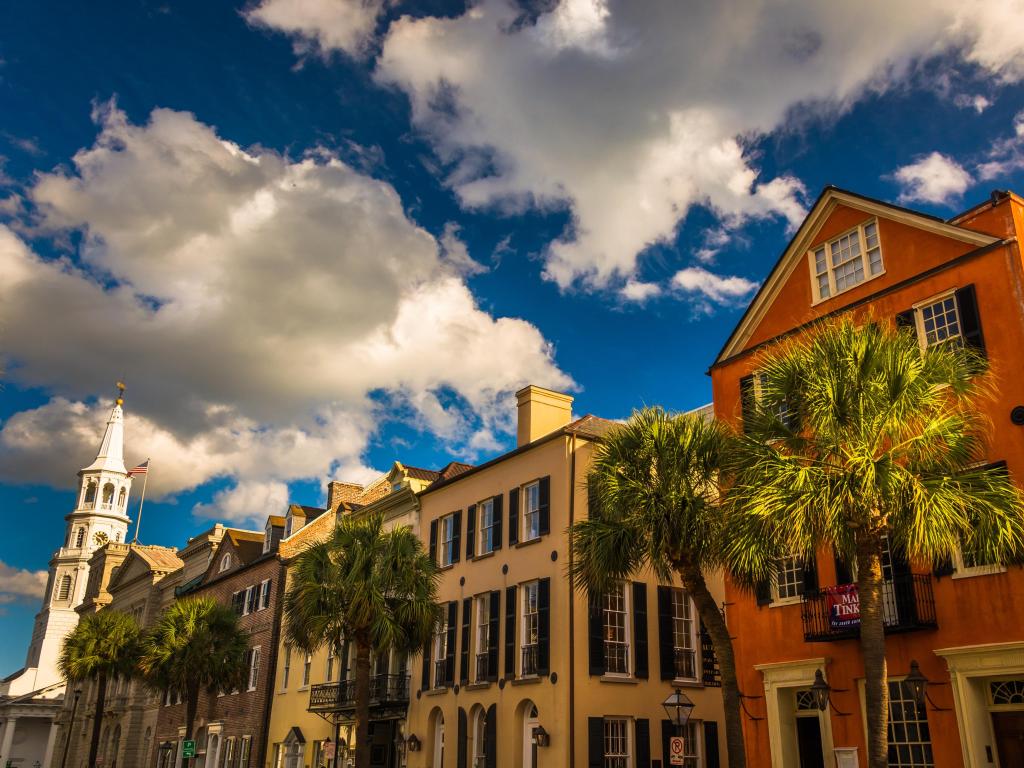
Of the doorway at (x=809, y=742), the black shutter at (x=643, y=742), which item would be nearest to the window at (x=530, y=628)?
the black shutter at (x=643, y=742)

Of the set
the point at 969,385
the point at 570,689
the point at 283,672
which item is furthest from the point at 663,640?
the point at 283,672

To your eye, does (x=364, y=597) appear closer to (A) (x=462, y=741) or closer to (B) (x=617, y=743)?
(A) (x=462, y=741)

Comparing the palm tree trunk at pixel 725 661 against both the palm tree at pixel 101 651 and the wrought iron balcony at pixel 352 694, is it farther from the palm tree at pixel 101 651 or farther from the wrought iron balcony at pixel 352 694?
the palm tree at pixel 101 651

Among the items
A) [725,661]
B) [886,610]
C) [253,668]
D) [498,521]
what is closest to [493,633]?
[498,521]

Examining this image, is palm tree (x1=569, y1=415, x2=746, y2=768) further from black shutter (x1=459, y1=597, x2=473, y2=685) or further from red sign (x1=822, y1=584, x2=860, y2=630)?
black shutter (x1=459, y1=597, x2=473, y2=685)

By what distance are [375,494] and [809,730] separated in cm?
2933

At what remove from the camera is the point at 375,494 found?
47.6m

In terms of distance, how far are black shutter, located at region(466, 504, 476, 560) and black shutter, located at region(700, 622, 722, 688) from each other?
27.7ft

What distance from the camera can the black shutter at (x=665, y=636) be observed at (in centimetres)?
2922

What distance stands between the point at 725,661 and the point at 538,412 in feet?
52.3

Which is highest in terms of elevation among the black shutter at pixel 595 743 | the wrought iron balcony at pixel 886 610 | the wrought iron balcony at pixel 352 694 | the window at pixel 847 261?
the window at pixel 847 261

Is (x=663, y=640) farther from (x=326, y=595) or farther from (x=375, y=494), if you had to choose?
(x=375, y=494)

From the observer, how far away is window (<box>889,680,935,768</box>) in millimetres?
18828

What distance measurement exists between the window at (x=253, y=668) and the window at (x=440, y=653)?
631 inches
